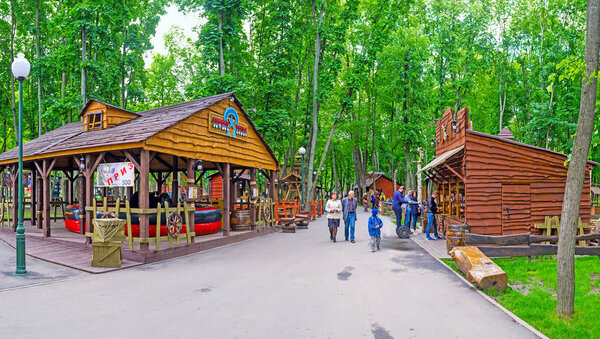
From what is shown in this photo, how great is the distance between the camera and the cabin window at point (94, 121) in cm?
1369

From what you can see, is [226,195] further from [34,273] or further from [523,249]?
[523,249]

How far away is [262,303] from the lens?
661 cm

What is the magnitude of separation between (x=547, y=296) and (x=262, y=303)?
5041mm

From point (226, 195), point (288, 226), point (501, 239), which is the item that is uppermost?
point (226, 195)

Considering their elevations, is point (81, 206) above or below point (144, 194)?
below

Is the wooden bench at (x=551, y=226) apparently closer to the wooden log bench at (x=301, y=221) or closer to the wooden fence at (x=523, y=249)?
the wooden fence at (x=523, y=249)

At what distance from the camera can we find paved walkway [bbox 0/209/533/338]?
210 inches

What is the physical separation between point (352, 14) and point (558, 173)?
59.4 ft

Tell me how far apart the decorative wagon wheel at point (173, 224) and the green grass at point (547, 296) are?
24.9 feet

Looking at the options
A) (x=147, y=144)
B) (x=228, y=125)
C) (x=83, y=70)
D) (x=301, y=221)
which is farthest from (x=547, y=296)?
(x=83, y=70)

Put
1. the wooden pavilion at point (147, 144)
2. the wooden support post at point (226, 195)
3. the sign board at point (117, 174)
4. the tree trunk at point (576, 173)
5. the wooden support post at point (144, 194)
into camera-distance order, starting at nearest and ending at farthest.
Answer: the tree trunk at point (576, 173) → the wooden support post at point (144, 194) → the wooden pavilion at point (147, 144) → the sign board at point (117, 174) → the wooden support post at point (226, 195)

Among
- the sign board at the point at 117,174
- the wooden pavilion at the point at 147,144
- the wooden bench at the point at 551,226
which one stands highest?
the wooden pavilion at the point at 147,144

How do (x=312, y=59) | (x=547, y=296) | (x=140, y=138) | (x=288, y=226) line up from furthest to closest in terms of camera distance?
(x=312, y=59) < (x=288, y=226) < (x=140, y=138) < (x=547, y=296)

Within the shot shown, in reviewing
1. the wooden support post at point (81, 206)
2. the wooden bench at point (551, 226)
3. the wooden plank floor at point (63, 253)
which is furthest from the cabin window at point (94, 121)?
the wooden bench at point (551, 226)
